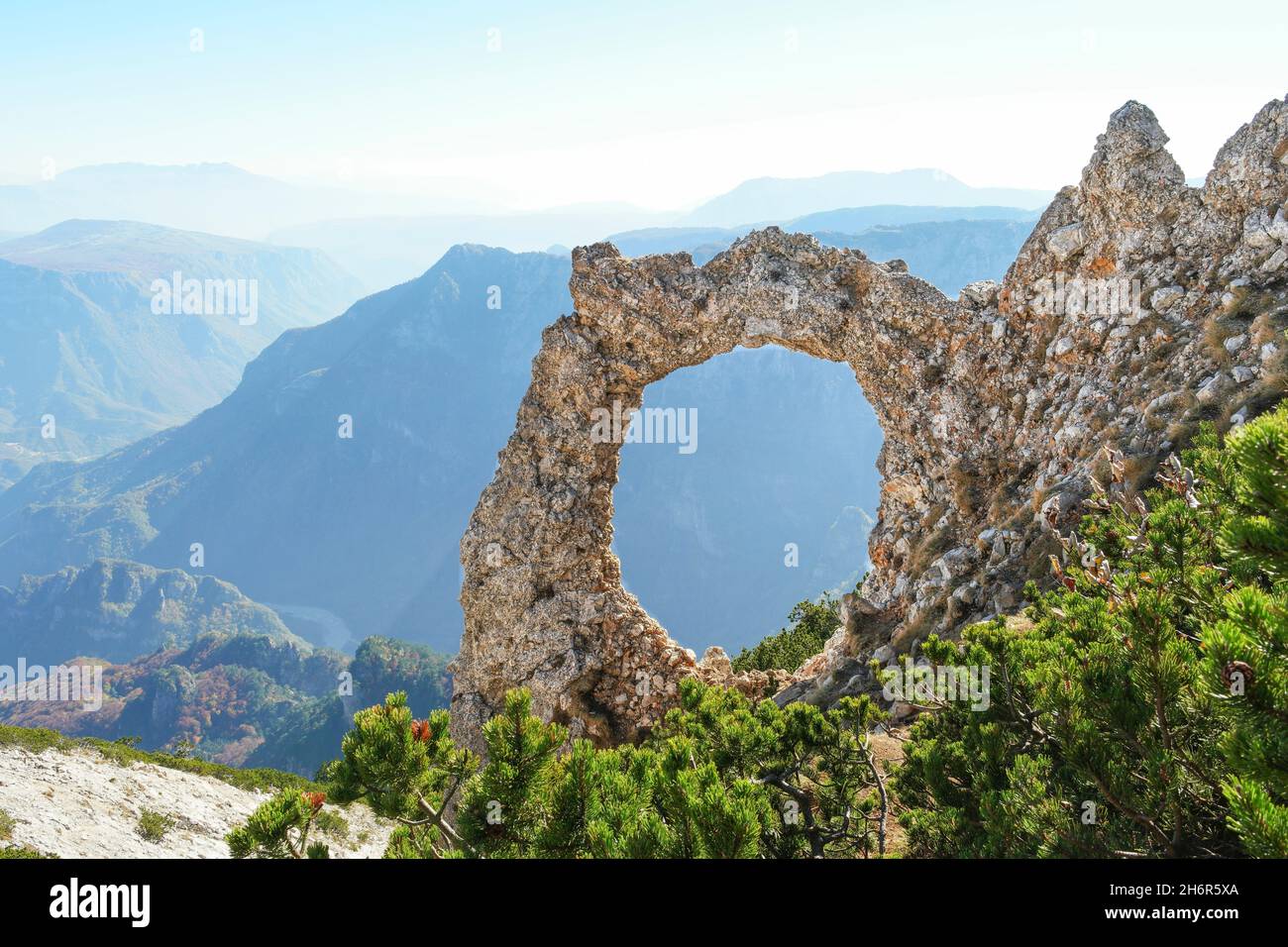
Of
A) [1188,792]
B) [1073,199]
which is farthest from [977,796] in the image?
[1073,199]

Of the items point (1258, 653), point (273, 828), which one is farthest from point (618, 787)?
point (1258, 653)

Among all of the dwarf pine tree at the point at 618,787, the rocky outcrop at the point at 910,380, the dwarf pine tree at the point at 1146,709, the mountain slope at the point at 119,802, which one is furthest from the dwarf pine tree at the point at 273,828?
the mountain slope at the point at 119,802

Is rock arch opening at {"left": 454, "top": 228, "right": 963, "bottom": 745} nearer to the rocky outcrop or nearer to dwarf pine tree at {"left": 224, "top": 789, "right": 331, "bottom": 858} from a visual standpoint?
the rocky outcrop

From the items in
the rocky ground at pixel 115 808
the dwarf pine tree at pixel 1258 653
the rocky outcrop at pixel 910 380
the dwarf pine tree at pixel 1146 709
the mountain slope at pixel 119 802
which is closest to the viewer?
the dwarf pine tree at pixel 1258 653

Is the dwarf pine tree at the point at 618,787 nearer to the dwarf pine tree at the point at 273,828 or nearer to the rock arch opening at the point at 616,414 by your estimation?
the dwarf pine tree at the point at 273,828

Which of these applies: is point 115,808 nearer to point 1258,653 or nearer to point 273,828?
point 273,828

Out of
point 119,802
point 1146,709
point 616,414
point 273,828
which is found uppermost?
point 616,414
